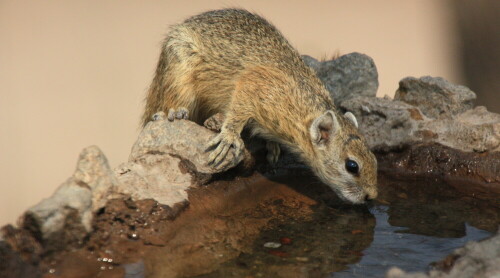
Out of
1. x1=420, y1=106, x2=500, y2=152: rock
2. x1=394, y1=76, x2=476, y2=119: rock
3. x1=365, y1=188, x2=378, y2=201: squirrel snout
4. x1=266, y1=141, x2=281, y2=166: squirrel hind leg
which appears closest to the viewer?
x1=365, y1=188, x2=378, y2=201: squirrel snout

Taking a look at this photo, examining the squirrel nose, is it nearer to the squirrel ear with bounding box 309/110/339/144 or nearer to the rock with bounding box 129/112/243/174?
the squirrel ear with bounding box 309/110/339/144

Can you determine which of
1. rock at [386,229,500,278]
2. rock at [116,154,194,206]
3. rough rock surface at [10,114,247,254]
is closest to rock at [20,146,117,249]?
rough rock surface at [10,114,247,254]

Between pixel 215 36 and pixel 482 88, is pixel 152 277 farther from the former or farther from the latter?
pixel 482 88

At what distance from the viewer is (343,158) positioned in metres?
5.24

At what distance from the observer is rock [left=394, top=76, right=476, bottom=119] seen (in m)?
6.32

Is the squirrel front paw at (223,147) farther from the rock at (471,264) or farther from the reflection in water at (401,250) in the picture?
the rock at (471,264)

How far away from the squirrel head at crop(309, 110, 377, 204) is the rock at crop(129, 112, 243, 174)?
72 centimetres

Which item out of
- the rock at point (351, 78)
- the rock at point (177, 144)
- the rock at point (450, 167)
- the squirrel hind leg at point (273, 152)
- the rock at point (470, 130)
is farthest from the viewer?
the rock at point (351, 78)

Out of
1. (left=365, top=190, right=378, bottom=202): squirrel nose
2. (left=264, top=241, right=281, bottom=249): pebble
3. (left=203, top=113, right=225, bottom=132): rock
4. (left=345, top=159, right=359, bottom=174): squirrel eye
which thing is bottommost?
(left=264, top=241, right=281, bottom=249): pebble

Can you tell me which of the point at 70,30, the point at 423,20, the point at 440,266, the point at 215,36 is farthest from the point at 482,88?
the point at 440,266

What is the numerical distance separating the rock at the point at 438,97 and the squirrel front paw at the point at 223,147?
2075 millimetres

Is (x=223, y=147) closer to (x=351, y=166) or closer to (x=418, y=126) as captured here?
(x=351, y=166)

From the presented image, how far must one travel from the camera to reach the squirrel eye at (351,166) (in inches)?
203

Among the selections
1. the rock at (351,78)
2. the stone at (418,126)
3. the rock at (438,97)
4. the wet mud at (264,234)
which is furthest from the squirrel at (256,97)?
the rock at (438,97)
